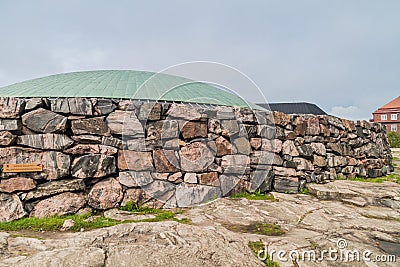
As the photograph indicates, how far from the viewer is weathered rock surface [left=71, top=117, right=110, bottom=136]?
4.06 meters

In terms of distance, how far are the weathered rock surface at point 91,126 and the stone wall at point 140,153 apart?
0.6 inches

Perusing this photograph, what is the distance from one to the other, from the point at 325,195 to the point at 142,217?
3.57 meters

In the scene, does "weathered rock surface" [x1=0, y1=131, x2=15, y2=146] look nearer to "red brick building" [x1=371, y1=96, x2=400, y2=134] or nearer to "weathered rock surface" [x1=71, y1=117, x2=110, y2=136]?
"weathered rock surface" [x1=71, y1=117, x2=110, y2=136]

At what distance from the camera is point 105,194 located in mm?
4102

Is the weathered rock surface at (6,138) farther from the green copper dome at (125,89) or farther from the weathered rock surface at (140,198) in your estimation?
the green copper dome at (125,89)

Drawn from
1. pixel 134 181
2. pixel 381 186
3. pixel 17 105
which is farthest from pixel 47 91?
pixel 381 186

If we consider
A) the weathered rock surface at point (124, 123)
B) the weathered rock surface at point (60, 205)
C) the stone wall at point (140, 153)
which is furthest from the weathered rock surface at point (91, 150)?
the weathered rock surface at point (60, 205)

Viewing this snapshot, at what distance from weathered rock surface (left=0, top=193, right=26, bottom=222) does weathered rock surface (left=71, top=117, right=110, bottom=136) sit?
1.21 meters

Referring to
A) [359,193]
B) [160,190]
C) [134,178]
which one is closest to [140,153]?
[134,178]

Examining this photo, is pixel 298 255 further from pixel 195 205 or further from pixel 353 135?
pixel 353 135

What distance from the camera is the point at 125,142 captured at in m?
4.30

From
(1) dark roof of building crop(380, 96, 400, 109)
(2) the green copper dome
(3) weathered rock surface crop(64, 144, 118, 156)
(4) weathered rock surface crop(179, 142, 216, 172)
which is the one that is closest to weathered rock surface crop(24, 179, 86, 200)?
(3) weathered rock surface crop(64, 144, 118, 156)

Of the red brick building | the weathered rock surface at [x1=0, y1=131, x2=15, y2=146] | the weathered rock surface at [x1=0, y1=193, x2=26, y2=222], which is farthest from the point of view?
the red brick building

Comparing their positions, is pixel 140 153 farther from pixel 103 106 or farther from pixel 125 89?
pixel 125 89
